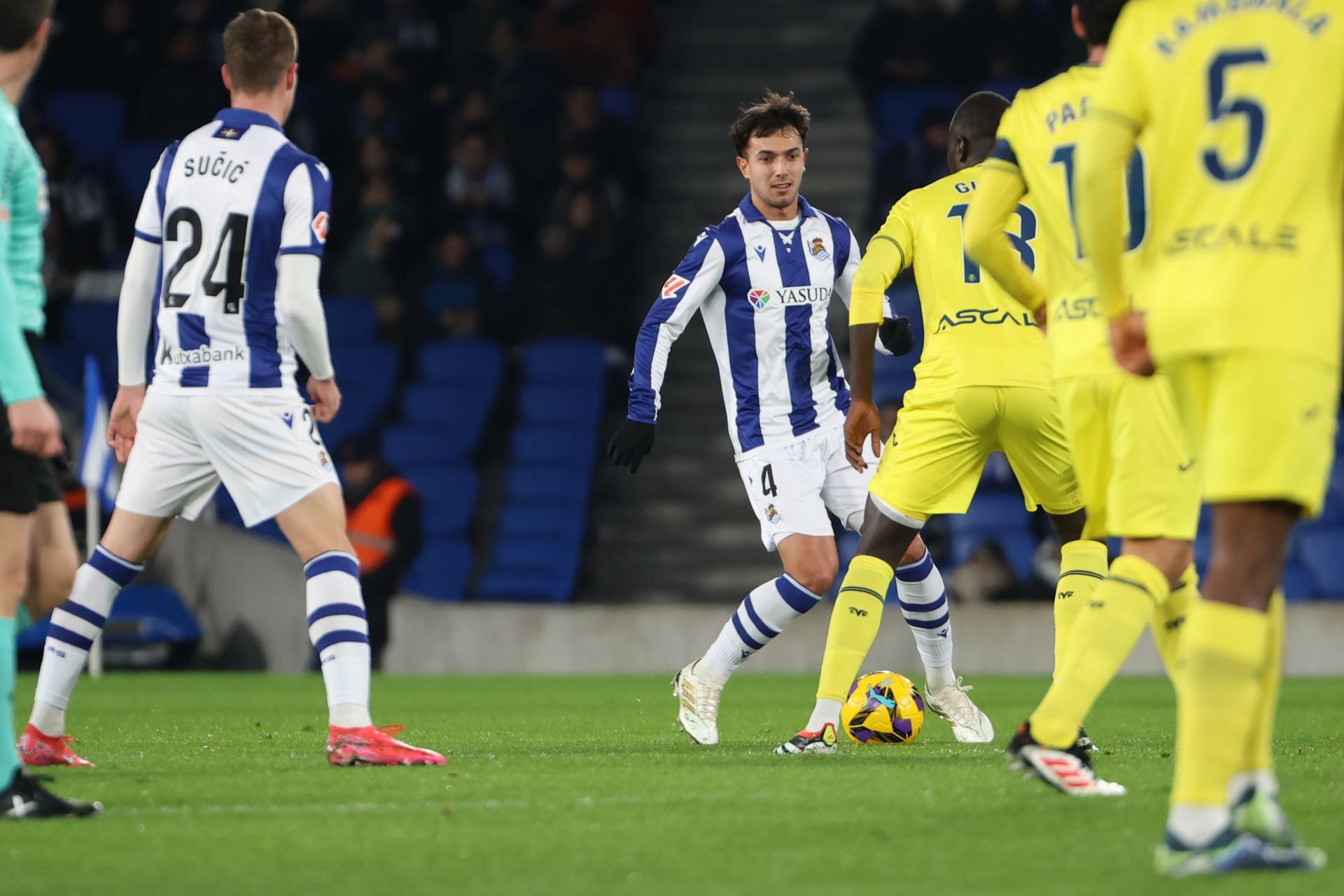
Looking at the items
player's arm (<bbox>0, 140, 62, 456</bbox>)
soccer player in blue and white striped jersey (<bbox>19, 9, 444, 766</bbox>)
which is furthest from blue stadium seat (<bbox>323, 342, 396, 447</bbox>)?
player's arm (<bbox>0, 140, 62, 456</bbox>)

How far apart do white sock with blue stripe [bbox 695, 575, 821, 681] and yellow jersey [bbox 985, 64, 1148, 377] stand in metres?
2.16

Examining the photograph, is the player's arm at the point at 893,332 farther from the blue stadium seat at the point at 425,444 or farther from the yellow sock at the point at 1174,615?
the blue stadium seat at the point at 425,444

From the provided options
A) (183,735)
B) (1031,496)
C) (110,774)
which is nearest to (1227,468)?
(1031,496)

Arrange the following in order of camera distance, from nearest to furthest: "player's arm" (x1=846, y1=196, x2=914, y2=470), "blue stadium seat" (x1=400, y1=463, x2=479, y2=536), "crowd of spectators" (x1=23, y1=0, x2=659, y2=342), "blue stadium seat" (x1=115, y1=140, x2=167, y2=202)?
"player's arm" (x1=846, y1=196, x2=914, y2=470), "blue stadium seat" (x1=400, y1=463, x2=479, y2=536), "crowd of spectators" (x1=23, y1=0, x2=659, y2=342), "blue stadium seat" (x1=115, y1=140, x2=167, y2=202)

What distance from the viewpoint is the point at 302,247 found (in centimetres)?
580

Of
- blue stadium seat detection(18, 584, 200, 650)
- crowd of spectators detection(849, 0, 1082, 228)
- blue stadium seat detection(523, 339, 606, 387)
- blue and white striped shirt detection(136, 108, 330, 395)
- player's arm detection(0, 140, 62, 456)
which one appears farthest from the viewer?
crowd of spectators detection(849, 0, 1082, 228)

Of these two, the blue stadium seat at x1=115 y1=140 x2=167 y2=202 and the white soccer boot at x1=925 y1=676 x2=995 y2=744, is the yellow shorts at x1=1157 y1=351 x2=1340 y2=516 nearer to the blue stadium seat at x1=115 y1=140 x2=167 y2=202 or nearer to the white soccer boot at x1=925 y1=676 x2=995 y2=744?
the white soccer boot at x1=925 y1=676 x2=995 y2=744

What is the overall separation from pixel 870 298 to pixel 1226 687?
3193mm

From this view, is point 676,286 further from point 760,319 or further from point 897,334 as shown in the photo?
point 897,334

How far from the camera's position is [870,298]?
6.83m

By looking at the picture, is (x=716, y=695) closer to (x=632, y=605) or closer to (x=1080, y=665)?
(x=1080, y=665)

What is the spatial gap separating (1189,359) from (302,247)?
289 centimetres

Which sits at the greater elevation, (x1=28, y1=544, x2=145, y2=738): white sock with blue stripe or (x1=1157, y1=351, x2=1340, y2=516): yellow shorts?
(x1=1157, y1=351, x2=1340, y2=516): yellow shorts

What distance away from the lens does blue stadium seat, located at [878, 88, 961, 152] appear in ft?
55.6
